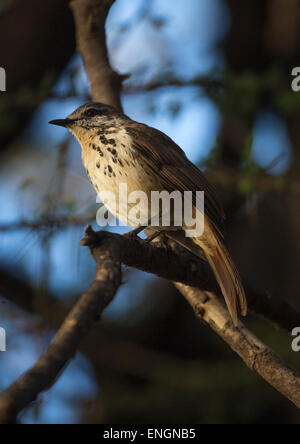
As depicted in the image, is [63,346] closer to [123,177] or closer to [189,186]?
[123,177]

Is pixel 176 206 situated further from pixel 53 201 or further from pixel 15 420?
pixel 15 420

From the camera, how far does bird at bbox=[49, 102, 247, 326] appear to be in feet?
13.6

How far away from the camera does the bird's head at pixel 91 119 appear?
475 centimetres

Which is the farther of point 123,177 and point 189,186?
point 189,186

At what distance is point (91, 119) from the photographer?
15.9 feet

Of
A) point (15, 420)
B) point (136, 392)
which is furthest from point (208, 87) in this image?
point (15, 420)

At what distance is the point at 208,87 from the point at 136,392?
13.0 feet

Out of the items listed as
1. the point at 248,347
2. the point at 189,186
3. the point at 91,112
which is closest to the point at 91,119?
the point at 91,112

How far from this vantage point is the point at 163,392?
6.70 m

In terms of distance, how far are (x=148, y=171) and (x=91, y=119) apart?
0.90 m

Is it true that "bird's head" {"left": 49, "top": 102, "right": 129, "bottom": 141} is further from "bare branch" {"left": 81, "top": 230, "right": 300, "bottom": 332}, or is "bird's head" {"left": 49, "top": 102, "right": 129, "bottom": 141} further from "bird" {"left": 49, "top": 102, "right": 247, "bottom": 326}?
"bare branch" {"left": 81, "top": 230, "right": 300, "bottom": 332}

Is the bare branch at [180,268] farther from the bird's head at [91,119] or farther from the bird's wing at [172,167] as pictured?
the bird's head at [91,119]

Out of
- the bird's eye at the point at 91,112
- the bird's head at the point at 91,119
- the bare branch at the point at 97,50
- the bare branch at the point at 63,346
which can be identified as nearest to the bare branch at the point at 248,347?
the bare branch at the point at 63,346

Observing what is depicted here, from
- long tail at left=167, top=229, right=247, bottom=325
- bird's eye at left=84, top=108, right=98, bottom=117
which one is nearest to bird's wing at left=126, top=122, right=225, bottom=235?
long tail at left=167, top=229, right=247, bottom=325
